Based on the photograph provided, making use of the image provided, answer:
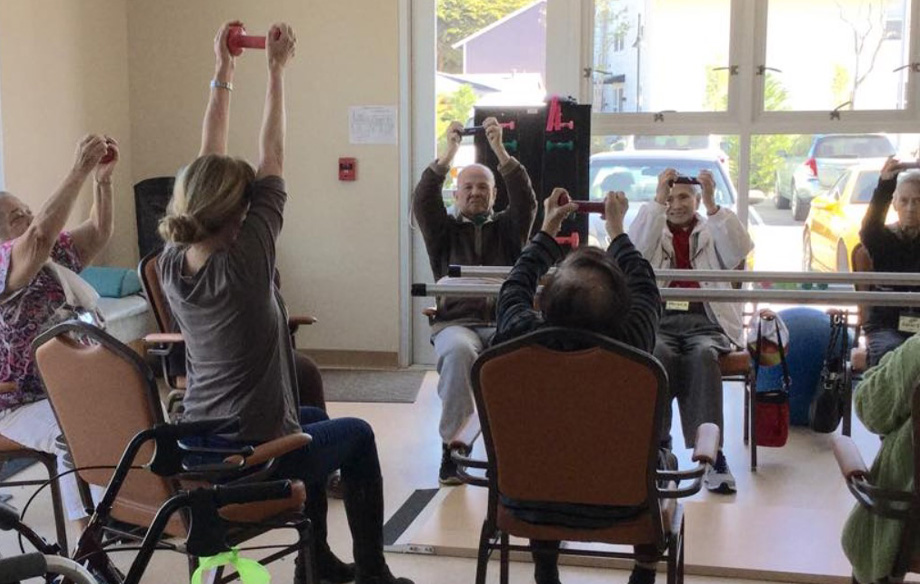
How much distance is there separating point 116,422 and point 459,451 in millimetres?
768

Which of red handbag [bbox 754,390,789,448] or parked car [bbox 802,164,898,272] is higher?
parked car [bbox 802,164,898,272]


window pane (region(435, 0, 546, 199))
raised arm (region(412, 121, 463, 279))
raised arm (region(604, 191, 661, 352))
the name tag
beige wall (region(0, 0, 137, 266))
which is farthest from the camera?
window pane (region(435, 0, 546, 199))

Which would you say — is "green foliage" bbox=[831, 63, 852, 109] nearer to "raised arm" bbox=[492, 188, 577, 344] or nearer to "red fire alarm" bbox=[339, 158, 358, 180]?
"red fire alarm" bbox=[339, 158, 358, 180]

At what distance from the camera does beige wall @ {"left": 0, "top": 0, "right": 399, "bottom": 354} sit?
227 inches

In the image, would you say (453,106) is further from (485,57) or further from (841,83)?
(841,83)

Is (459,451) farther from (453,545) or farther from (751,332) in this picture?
(751,332)

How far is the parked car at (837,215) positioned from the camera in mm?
5469

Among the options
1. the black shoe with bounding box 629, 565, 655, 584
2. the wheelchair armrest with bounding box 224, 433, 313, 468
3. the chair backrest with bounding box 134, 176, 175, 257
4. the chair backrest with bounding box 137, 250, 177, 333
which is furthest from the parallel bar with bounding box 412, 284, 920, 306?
the chair backrest with bounding box 134, 176, 175, 257

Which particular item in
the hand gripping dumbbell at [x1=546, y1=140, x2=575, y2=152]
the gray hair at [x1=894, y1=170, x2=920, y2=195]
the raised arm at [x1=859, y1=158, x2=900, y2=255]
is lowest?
the raised arm at [x1=859, y1=158, x2=900, y2=255]

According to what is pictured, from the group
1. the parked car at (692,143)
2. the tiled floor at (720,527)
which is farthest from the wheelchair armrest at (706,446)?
the parked car at (692,143)

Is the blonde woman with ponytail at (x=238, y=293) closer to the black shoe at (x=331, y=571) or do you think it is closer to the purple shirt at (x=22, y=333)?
the black shoe at (x=331, y=571)

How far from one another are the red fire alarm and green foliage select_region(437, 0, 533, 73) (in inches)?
28.3

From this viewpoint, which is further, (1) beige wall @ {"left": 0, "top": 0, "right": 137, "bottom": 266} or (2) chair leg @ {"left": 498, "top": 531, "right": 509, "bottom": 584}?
(1) beige wall @ {"left": 0, "top": 0, "right": 137, "bottom": 266}

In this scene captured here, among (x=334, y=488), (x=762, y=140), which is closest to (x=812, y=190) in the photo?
(x=762, y=140)
